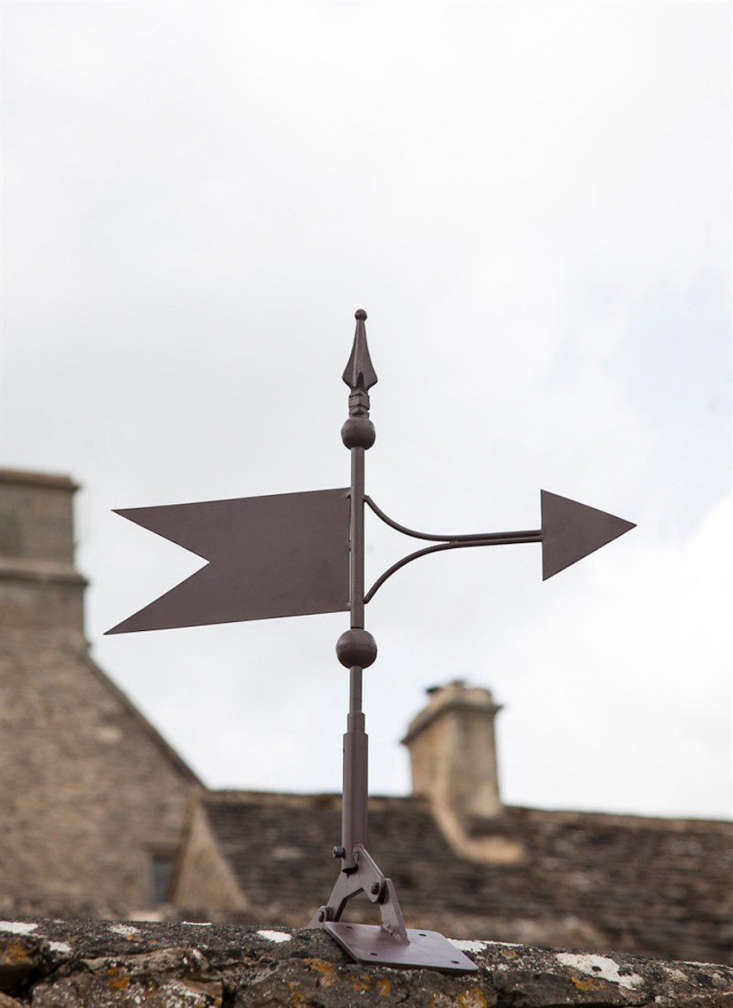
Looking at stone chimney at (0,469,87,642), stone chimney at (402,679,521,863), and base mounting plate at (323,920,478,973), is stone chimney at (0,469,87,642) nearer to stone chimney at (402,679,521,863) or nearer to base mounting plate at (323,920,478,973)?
stone chimney at (402,679,521,863)

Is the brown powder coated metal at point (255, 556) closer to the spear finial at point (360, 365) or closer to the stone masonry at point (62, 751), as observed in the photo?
the spear finial at point (360, 365)

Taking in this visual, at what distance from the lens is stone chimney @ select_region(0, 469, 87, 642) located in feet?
73.9

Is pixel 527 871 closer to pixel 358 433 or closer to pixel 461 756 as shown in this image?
pixel 461 756

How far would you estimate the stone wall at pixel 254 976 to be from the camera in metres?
3.00

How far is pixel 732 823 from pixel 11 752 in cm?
861

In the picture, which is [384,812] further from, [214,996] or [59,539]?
[214,996]

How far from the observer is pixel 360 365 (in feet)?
11.9

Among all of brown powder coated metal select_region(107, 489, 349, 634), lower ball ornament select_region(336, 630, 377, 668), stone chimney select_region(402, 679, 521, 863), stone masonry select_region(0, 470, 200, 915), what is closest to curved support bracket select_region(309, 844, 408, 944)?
lower ball ornament select_region(336, 630, 377, 668)

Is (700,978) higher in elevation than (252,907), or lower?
lower

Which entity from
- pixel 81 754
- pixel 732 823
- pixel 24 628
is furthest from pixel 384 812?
pixel 24 628

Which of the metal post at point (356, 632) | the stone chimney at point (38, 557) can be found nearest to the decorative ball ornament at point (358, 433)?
the metal post at point (356, 632)

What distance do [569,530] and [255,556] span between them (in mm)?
634

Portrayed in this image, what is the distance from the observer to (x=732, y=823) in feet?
57.1

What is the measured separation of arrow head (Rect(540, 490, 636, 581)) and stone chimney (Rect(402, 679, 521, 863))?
12763 millimetres
